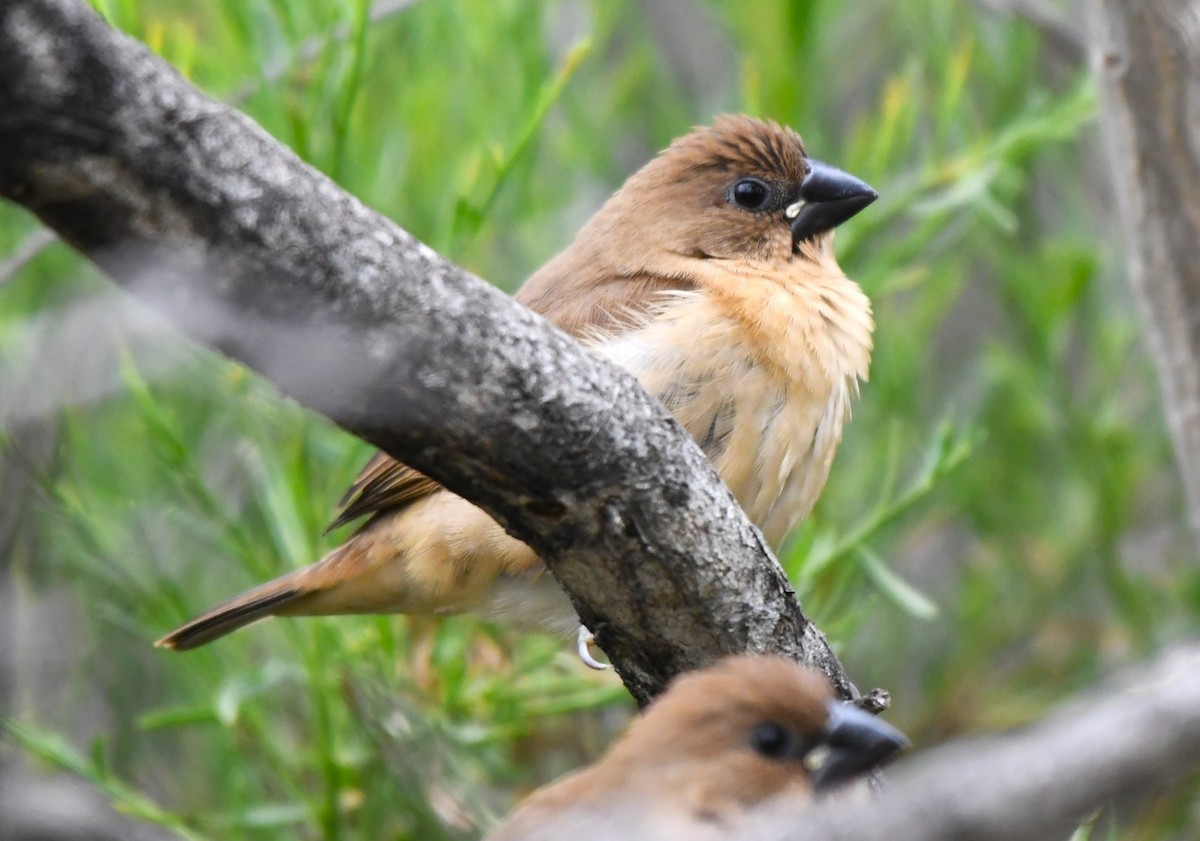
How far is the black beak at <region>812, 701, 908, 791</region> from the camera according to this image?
2369mm

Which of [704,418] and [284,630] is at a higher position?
[704,418]

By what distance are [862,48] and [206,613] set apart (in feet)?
13.0

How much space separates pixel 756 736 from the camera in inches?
95.3

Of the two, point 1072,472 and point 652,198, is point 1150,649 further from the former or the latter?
point 652,198

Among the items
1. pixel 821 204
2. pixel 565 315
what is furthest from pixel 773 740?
pixel 821 204

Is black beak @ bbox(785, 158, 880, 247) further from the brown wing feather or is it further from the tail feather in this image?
the tail feather

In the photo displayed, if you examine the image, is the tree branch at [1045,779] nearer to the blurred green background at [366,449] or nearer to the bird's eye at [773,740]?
the bird's eye at [773,740]

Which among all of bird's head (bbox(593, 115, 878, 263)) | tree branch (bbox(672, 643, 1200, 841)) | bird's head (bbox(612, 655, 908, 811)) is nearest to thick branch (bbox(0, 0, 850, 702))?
bird's head (bbox(612, 655, 908, 811))

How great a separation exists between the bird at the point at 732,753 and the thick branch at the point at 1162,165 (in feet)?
6.35

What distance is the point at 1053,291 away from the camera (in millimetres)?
5191

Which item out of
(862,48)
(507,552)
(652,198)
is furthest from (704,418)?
(862,48)

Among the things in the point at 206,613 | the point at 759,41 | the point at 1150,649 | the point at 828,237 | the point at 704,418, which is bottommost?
the point at 1150,649

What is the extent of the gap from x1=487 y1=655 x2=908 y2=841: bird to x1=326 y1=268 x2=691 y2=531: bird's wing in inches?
46.5

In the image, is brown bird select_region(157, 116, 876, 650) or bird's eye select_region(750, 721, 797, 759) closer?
bird's eye select_region(750, 721, 797, 759)
